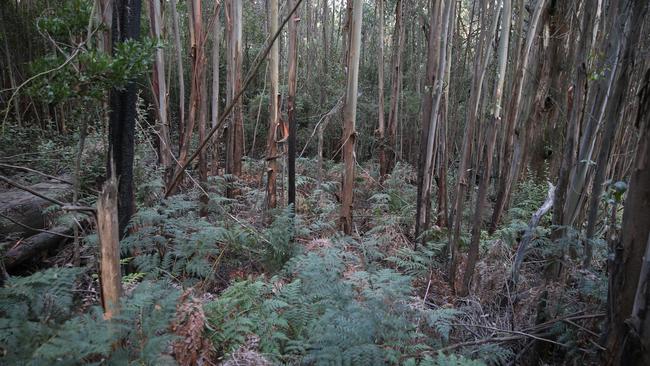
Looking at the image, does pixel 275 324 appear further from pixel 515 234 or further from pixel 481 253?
pixel 515 234

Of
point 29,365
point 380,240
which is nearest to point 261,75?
point 380,240

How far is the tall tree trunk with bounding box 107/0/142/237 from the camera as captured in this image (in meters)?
2.98

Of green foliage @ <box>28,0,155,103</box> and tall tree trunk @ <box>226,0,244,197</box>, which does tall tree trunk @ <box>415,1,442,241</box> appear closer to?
green foliage @ <box>28,0,155,103</box>

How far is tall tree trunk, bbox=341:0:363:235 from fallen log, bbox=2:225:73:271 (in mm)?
2953

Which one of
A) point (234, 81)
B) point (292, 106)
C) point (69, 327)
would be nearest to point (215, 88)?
point (234, 81)

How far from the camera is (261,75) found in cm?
1243

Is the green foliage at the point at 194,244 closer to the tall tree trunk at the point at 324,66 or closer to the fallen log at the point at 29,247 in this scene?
the fallen log at the point at 29,247

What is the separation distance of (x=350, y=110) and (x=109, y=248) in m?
3.11

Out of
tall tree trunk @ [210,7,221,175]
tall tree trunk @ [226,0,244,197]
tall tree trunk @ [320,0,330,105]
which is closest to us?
tall tree trunk @ [226,0,244,197]

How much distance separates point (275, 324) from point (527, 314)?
199 cm

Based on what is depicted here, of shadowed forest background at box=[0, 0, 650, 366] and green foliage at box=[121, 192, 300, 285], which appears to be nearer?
shadowed forest background at box=[0, 0, 650, 366]

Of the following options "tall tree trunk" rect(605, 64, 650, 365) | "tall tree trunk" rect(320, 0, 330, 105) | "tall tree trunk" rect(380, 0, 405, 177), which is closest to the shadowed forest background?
"tall tree trunk" rect(605, 64, 650, 365)

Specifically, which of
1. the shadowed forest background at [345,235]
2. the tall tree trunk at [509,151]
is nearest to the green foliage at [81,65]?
the shadowed forest background at [345,235]

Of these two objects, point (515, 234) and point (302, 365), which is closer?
point (302, 365)
